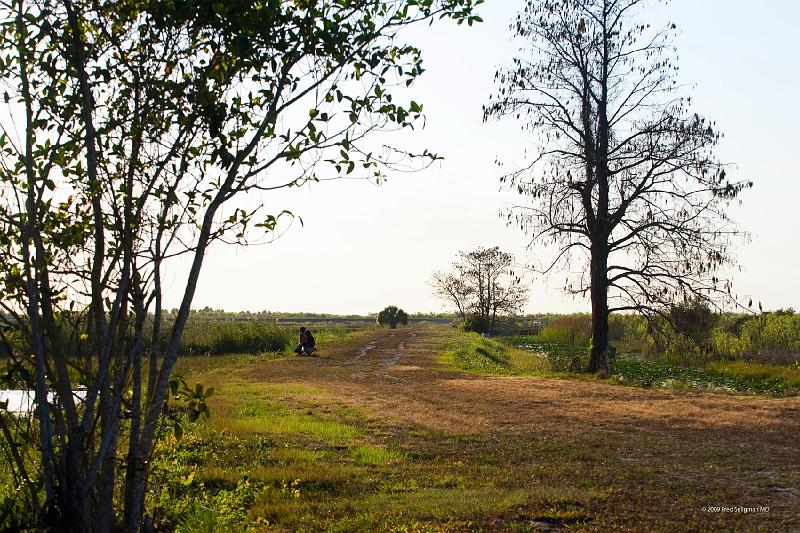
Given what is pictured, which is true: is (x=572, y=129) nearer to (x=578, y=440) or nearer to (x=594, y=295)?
(x=594, y=295)

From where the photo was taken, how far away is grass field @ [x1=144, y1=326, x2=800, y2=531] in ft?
22.5

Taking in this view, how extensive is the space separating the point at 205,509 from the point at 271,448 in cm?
370

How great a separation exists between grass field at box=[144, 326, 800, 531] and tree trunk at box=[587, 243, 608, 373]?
6522 mm

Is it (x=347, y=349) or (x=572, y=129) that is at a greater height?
(x=572, y=129)

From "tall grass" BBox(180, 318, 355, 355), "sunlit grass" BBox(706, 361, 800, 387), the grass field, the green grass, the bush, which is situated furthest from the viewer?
the bush

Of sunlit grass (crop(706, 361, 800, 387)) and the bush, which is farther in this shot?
the bush

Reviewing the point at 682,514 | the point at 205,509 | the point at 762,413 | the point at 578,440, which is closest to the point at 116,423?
the point at 205,509

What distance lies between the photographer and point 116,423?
5.46m

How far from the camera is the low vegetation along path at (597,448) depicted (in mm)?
6883

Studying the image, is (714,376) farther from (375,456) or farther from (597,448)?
(375,456)

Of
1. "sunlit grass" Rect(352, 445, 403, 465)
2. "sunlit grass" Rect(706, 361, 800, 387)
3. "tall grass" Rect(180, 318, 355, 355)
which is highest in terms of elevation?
"tall grass" Rect(180, 318, 355, 355)

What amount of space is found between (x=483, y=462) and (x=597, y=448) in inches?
71.5

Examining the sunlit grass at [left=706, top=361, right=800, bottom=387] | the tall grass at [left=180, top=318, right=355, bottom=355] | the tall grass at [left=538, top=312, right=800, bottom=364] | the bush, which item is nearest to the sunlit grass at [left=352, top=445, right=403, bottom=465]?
the sunlit grass at [left=706, top=361, right=800, bottom=387]

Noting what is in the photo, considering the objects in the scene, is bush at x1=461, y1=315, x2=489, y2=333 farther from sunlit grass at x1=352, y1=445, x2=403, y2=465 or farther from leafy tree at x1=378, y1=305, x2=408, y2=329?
sunlit grass at x1=352, y1=445, x2=403, y2=465
